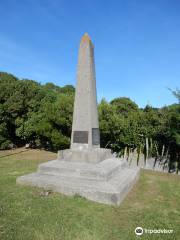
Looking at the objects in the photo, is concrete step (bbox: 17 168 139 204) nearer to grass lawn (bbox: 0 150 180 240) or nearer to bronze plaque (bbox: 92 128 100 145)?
grass lawn (bbox: 0 150 180 240)

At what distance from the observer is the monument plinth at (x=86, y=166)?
7362 mm

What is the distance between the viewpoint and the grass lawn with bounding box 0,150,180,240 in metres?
4.97

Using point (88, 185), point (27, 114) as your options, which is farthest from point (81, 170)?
point (27, 114)

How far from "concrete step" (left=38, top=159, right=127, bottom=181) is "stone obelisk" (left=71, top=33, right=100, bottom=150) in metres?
1.12

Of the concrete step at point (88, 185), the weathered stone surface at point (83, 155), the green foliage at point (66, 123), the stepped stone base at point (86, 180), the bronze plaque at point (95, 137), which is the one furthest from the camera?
the green foliage at point (66, 123)

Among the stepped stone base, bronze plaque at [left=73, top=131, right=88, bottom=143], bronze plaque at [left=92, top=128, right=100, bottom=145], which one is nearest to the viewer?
the stepped stone base

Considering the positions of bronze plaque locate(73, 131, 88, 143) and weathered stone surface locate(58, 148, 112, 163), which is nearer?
weathered stone surface locate(58, 148, 112, 163)

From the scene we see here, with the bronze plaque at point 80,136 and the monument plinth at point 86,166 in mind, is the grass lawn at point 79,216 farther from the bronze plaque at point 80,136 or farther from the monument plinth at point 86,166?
the bronze plaque at point 80,136

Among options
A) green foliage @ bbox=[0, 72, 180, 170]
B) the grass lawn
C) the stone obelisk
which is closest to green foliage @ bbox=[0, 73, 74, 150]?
green foliage @ bbox=[0, 72, 180, 170]

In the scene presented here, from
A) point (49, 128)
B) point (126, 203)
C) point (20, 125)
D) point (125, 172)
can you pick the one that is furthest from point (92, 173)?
point (20, 125)

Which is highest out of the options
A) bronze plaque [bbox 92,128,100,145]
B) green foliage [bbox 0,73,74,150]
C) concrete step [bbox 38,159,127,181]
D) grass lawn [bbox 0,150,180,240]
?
green foliage [bbox 0,73,74,150]

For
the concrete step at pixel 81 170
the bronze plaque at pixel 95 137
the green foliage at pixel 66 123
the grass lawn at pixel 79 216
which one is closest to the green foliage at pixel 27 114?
the green foliage at pixel 66 123

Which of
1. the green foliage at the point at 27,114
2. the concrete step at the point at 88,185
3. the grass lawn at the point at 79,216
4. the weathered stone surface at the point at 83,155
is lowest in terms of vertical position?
the grass lawn at the point at 79,216

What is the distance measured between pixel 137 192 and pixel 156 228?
2.88 meters
